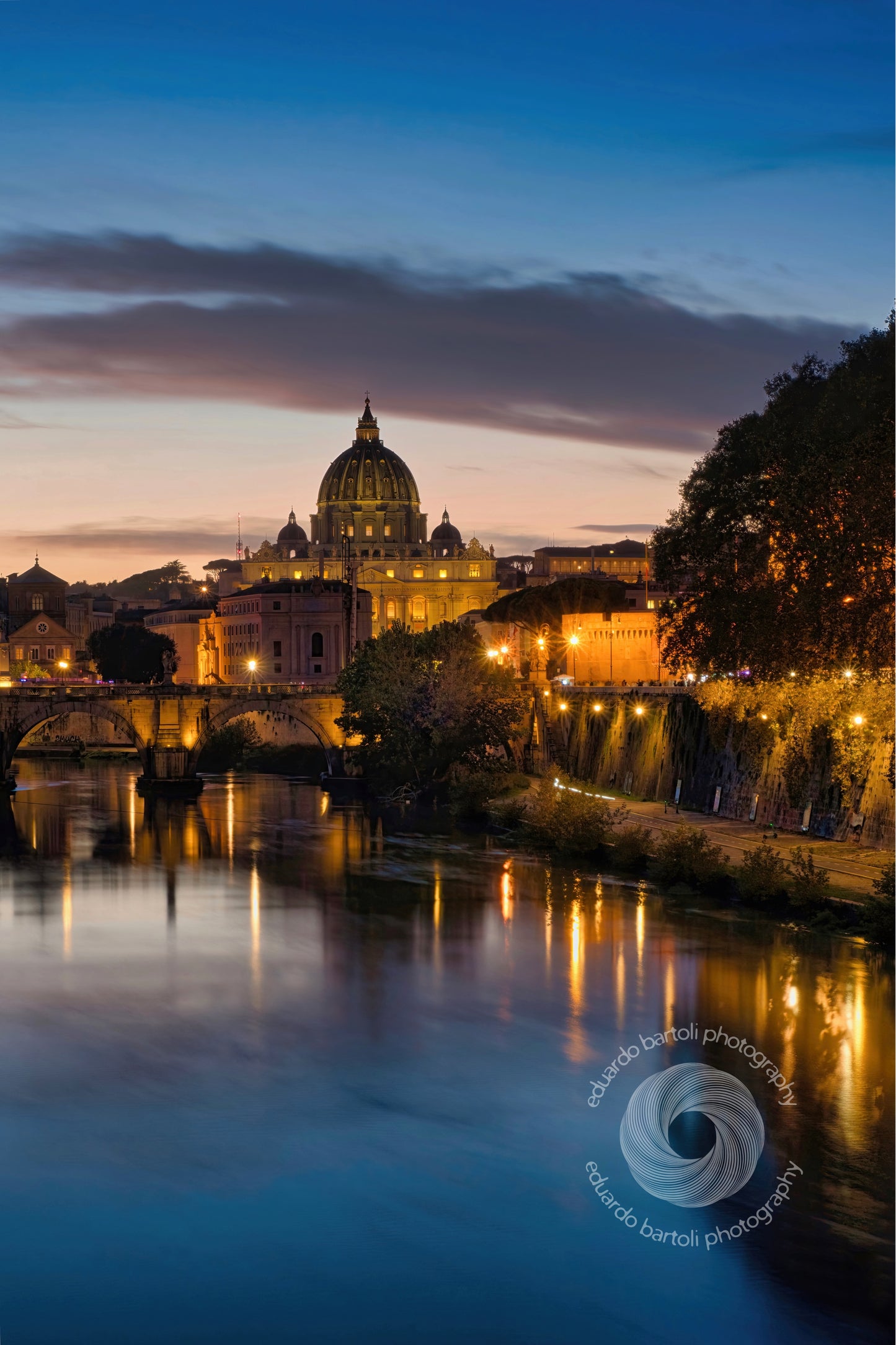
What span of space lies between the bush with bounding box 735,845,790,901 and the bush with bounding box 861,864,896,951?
2.10 meters

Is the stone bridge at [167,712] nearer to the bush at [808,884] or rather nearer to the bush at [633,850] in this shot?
the bush at [633,850]

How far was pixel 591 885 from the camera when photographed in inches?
1389

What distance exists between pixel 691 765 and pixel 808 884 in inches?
623

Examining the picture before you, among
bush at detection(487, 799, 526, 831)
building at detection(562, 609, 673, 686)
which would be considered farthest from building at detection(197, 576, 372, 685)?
bush at detection(487, 799, 526, 831)

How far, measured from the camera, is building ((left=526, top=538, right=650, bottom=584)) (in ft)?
572

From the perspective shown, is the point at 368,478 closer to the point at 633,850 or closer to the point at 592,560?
the point at 592,560

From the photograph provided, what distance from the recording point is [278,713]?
221 ft

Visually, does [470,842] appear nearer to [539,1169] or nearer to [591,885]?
[591,885]

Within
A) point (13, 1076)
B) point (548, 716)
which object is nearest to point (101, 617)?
point (548, 716)

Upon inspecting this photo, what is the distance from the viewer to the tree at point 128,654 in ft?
365

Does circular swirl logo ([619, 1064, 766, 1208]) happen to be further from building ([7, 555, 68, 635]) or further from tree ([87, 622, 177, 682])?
building ([7, 555, 68, 635])

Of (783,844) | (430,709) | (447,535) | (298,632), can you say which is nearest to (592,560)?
(447,535)

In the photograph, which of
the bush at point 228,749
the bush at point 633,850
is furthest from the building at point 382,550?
the bush at point 633,850

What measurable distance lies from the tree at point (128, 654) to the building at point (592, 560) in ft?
209
